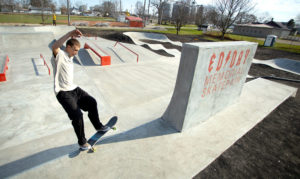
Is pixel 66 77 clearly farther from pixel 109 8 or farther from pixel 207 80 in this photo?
pixel 109 8

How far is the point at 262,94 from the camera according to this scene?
6684mm

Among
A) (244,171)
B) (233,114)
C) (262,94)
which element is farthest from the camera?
(262,94)

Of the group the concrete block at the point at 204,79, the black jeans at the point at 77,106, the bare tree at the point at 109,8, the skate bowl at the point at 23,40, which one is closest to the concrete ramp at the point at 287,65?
the concrete block at the point at 204,79

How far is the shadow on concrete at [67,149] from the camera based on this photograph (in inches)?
112

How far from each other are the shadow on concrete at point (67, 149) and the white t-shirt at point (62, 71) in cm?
135

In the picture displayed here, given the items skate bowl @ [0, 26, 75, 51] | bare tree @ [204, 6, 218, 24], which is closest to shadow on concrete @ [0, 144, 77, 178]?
skate bowl @ [0, 26, 75, 51]

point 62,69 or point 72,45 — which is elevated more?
point 72,45

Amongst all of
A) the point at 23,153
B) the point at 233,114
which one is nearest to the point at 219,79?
the point at 233,114

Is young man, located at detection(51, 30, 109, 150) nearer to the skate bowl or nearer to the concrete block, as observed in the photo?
the concrete block

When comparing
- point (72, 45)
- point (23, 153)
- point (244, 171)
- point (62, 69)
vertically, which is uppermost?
point (72, 45)

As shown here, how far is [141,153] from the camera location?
3.21 m

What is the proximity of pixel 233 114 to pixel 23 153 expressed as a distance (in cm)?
555

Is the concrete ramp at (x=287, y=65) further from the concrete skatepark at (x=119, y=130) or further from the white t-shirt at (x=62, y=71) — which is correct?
the white t-shirt at (x=62, y=71)

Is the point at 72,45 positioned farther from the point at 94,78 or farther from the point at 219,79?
the point at 94,78
